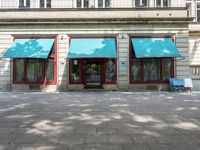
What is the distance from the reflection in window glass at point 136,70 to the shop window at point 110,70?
158cm

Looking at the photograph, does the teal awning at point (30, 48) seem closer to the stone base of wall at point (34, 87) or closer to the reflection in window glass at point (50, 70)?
the reflection in window glass at point (50, 70)

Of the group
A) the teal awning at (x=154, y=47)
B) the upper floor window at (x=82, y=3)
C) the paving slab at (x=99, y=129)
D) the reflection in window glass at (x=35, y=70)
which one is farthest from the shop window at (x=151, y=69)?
the paving slab at (x=99, y=129)

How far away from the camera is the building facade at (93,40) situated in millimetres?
16047

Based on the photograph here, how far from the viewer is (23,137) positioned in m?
5.12

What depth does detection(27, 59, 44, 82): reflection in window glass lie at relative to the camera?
1631cm

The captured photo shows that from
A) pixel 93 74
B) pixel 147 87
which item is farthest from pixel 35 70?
pixel 147 87

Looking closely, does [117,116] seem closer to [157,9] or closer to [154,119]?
[154,119]

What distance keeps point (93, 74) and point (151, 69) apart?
487cm

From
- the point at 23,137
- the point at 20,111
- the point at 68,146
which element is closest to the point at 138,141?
the point at 68,146

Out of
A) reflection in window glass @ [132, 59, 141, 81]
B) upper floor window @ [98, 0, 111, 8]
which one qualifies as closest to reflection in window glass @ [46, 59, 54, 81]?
upper floor window @ [98, 0, 111, 8]

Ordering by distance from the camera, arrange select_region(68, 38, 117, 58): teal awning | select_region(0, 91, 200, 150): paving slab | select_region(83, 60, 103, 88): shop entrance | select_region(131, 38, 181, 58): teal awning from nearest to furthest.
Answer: select_region(0, 91, 200, 150): paving slab
select_region(68, 38, 117, 58): teal awning
select_region(131, 38, 181, 58): teal awning
select_region(83, 60, 103, 88): shop entrance

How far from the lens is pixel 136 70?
1631cm

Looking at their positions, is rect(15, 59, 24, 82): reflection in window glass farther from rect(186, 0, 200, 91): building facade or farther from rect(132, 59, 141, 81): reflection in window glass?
rect(186, 0, 200, 91): building facade

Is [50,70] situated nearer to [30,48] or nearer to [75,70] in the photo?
[75,70]
